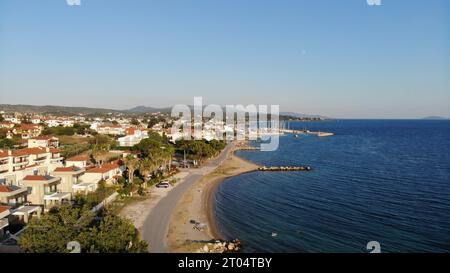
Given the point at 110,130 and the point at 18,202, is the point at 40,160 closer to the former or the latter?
the point at 18,202

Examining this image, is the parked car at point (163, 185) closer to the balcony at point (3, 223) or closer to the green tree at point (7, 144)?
the balcony at point (3, 223)

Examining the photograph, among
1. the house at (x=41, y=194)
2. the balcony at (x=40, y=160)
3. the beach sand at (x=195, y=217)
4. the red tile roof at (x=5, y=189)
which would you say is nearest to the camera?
the beach sand at (x=195, y=217)

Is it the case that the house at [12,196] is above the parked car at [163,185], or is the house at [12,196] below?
above

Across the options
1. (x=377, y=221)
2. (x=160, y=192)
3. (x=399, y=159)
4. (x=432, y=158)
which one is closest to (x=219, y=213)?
(x=160, y=192)

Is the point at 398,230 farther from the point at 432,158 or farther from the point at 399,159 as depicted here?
the point at 432,158

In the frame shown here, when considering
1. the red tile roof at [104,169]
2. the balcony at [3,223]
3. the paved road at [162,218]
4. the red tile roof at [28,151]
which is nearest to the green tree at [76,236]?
the paved road at [162,218]

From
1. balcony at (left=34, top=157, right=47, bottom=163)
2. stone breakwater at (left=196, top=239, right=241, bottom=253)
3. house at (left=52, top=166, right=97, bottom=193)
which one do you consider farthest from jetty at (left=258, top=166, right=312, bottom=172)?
stone breakwater at (left=196, top=239, right=241, bottom=253)

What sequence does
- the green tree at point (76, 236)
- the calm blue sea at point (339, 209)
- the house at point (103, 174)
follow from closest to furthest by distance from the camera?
the green tree at point (76, 236) → the calm blue sea at point (339, 209) → the house at point (103, 174)
